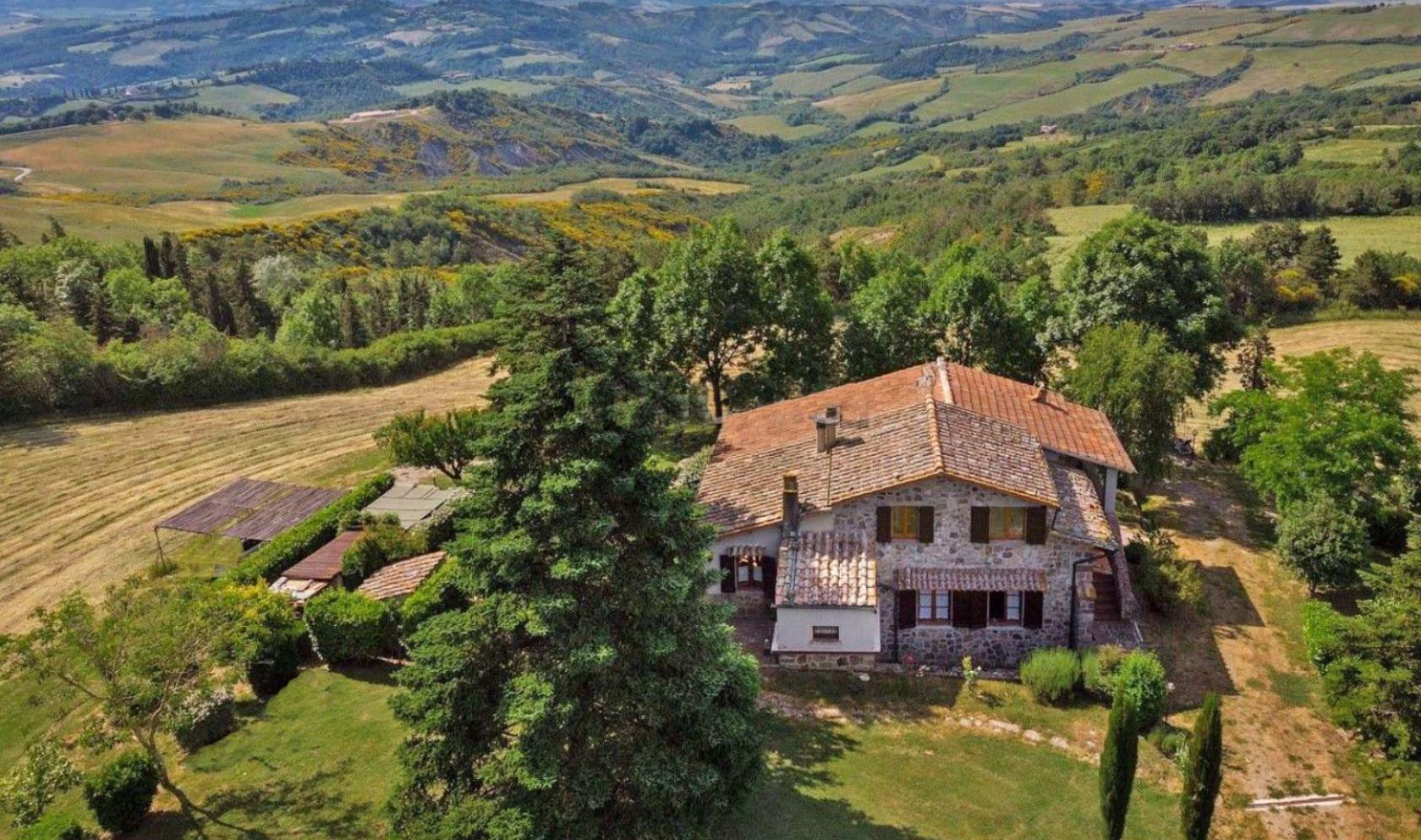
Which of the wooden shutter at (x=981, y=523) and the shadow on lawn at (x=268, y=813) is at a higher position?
the wooden shutter at (x=981, y=523)

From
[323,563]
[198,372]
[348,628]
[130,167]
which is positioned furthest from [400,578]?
[130,167]

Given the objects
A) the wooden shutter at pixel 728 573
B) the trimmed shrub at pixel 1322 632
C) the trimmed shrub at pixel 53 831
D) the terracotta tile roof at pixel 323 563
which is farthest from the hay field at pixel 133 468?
the trimmed shrub at pixel 1322 632

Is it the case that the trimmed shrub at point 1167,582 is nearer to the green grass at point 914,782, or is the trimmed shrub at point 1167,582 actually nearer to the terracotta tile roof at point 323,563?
the green grass at point 914,782

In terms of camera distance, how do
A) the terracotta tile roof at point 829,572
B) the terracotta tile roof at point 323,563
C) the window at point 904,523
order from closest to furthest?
the terracotta tile roof at point 829,572 < the window at point 904,523 < the terracotta tile roof at point 323,563

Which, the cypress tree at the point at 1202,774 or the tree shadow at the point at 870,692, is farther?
the tree shadow at the point at 870,692

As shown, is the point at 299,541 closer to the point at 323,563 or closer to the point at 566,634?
the point at 323,563

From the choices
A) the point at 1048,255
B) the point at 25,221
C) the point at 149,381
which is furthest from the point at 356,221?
the point at 1048,255

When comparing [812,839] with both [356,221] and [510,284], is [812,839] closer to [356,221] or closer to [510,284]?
[510,284]
